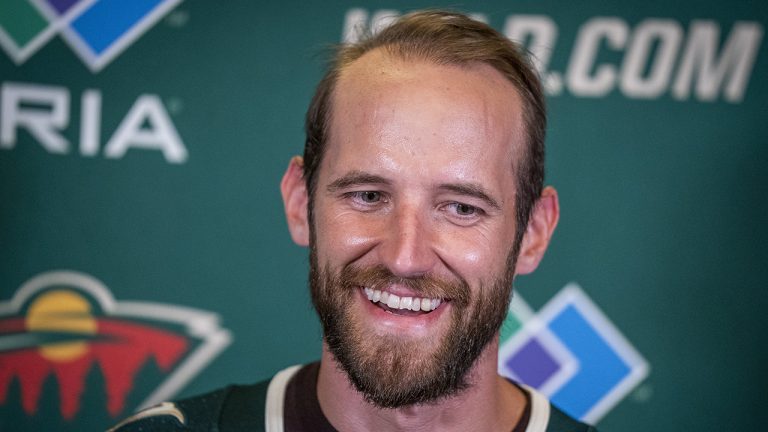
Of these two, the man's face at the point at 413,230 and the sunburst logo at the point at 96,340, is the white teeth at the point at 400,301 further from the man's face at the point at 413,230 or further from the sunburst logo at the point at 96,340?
the sunburst logo at the point at 96,340

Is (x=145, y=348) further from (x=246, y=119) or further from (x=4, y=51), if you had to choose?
(x=4, y=51)

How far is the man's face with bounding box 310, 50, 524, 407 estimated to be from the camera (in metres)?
1.32

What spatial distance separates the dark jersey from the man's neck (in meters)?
0.03

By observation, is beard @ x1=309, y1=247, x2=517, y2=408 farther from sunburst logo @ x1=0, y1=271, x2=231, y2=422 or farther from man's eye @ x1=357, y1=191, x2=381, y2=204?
sunburst logo @ x1=0, y1=271, x2=231, y2=422

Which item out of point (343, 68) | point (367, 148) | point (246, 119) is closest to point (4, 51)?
point (246, 119)

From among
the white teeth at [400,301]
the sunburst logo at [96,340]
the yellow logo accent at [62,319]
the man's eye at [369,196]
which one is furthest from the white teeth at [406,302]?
the yellow logo accent at [62,319]

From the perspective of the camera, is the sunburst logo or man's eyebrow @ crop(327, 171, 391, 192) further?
the sunburst logo

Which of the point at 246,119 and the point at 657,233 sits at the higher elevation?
the point at 246,119

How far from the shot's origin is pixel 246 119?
2.56 m

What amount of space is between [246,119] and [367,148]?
128 centimetres

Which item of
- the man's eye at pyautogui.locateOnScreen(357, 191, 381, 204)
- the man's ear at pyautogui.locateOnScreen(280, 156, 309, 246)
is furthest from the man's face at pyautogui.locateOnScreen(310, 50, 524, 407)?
the man's ear at pyautogui.locateOnScreen(280, 156, 309, 246)

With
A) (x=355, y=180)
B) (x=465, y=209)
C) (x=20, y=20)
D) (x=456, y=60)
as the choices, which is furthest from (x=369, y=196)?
(x=20, y=20)

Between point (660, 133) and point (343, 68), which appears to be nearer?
point (343, 68)

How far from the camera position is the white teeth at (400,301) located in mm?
1319
